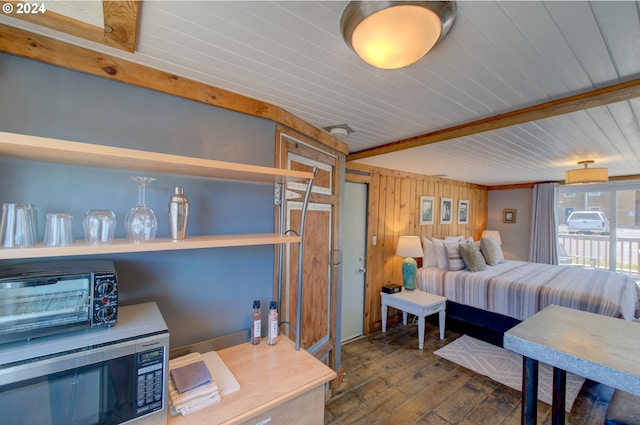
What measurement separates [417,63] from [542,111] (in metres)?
1.02

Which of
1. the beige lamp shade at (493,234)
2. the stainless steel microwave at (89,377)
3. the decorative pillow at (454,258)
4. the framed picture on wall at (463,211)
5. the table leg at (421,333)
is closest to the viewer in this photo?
the stainless steel microwave at (89,377)

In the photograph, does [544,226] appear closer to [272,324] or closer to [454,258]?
[454,258]

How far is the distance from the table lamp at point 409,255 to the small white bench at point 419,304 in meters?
0.12

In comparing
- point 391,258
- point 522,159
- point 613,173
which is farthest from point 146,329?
point 613,173

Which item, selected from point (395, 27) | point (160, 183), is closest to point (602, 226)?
point (395, 27)

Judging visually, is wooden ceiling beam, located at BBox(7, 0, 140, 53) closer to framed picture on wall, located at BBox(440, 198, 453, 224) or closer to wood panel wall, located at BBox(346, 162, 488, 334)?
wood panel wall, located at BBox(346, 162, 488, 334)

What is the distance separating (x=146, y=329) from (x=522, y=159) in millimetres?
3948

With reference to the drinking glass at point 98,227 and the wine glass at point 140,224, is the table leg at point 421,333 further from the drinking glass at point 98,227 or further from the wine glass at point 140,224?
the drinking glass at point 98,227

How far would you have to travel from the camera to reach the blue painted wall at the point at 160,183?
109 centimetres

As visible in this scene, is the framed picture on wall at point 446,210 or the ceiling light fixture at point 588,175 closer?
the ceiling light fixture at point 588,175

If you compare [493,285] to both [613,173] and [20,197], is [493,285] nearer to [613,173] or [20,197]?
[613,173]

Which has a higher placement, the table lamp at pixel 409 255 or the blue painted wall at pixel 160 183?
the blue painted wall at pixel 160 183

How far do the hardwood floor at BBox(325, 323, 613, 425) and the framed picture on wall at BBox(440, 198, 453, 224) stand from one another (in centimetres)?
258

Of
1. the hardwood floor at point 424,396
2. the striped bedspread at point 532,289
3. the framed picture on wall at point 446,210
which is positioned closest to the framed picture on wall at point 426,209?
the framed picture on wall at point 446,210
